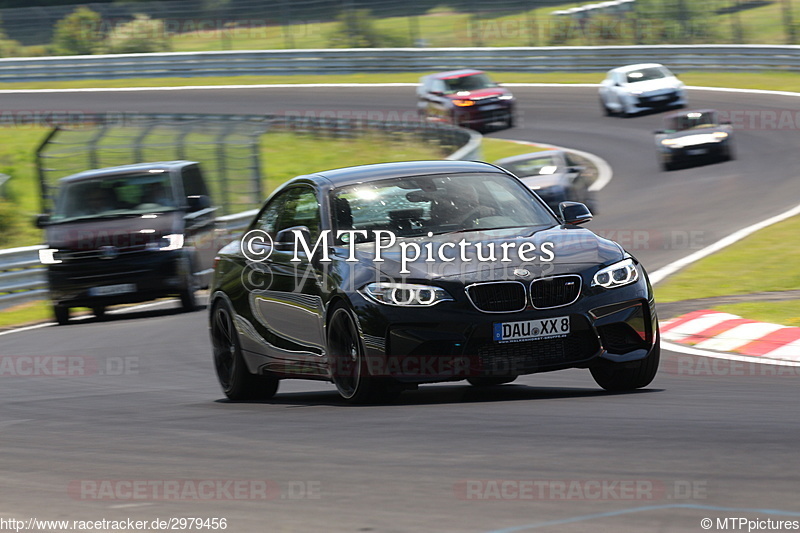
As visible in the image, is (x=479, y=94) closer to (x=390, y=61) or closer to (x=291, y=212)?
(x=390, y=61)

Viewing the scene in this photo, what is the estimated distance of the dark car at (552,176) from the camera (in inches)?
875

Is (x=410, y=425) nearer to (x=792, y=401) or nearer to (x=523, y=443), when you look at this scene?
(x=523, y=443)

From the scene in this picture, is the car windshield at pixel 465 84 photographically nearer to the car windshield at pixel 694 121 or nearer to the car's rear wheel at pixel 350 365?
the car windshield at pixel 694 121

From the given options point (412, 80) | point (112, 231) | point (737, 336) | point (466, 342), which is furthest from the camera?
point (412, 80)

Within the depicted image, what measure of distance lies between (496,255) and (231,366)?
2.62m

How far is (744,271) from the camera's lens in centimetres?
1588

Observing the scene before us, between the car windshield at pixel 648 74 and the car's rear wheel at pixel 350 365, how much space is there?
29.2 meters

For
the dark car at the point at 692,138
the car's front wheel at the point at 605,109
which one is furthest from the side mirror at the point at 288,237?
the car's front wheel at the point at 605,109

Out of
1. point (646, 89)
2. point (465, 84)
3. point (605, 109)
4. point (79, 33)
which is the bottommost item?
point (605, 109)

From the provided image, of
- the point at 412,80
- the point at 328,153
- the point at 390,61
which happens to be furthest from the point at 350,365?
the point at 390,61

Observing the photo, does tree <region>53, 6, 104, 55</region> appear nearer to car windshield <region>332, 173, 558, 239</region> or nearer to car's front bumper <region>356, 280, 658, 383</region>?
car windshield <region>332, 173, 558, 239</region>

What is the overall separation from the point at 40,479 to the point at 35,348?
8.08 meters

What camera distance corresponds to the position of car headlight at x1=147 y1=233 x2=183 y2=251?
52.3 ft

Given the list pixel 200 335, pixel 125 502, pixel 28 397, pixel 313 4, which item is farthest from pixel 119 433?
pixel 313 4
